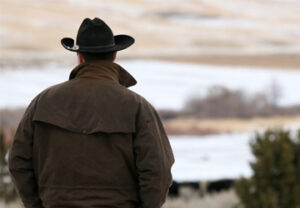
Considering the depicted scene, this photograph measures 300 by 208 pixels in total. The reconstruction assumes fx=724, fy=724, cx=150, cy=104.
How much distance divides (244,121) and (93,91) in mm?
16197

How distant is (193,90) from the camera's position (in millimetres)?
20156

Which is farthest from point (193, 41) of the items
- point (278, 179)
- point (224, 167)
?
point (278, 179)

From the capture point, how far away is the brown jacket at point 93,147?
3.30 m

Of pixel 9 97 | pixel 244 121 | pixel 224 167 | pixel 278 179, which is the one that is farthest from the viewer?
pixel 244 121

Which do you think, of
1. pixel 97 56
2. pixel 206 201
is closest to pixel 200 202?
pixel 206 201

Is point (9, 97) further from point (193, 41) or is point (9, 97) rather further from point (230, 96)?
Answer: point (193, 41)

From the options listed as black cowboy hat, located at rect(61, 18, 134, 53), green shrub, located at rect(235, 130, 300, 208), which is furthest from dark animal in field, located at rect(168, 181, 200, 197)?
black cowboy hat, located at rect(61, 18, 134, 53)

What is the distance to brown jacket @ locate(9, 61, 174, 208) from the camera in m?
3.30

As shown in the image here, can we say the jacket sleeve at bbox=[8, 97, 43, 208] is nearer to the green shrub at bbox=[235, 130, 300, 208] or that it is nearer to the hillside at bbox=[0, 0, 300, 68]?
the green shrub at bbox=[235, 130, 300, 208]

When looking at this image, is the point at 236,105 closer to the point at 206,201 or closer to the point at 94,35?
the point at 206,201

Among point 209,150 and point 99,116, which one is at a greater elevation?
point 99,116

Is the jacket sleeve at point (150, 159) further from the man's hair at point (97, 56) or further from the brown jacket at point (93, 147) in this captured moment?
the man's hair at point (97, 56)

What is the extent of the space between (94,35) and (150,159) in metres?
0.67

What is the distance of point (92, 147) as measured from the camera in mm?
3303
